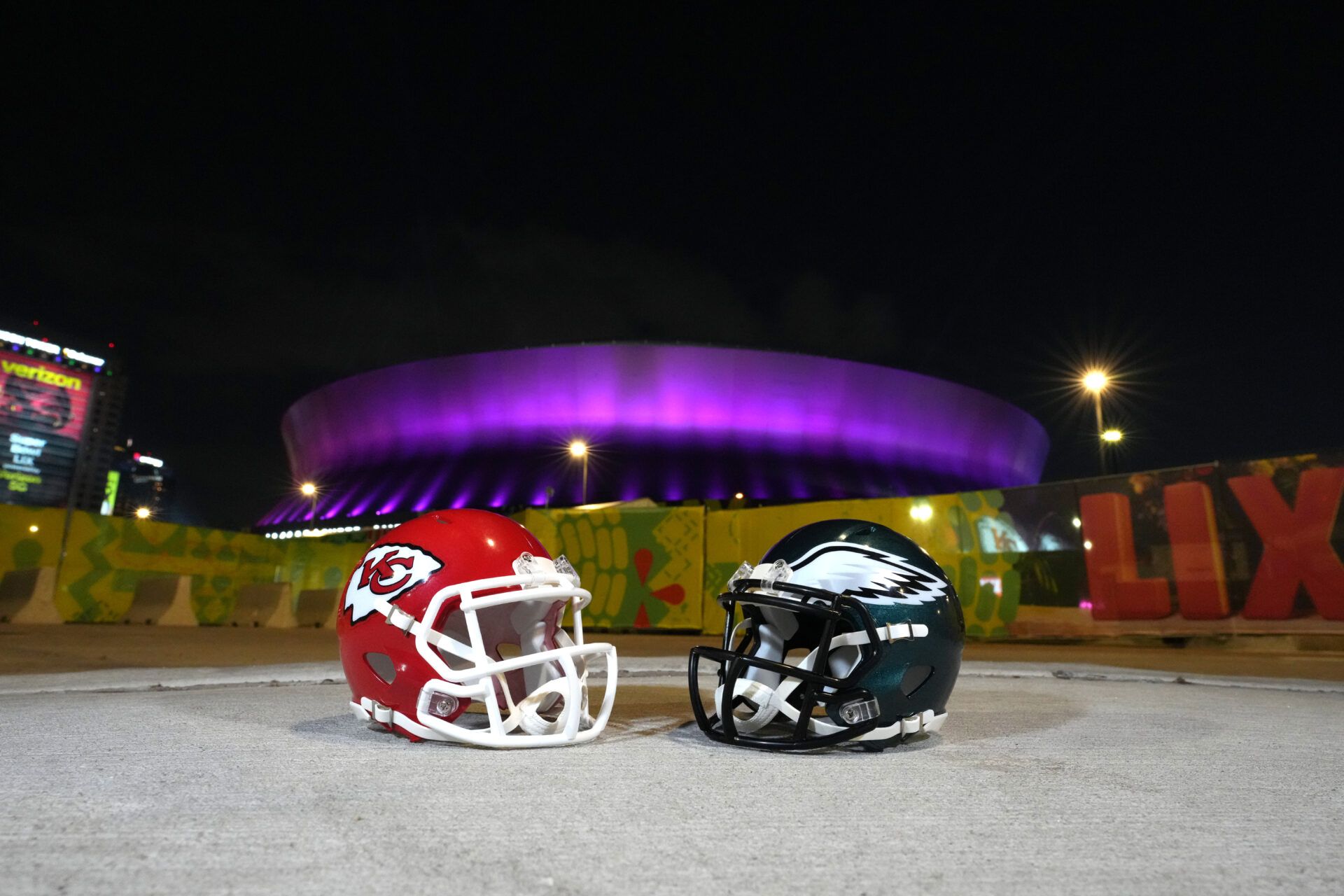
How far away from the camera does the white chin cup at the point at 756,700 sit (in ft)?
8.55

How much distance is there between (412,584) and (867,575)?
1477 millimetres

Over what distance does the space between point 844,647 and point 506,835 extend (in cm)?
148

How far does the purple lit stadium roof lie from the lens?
3112 cm

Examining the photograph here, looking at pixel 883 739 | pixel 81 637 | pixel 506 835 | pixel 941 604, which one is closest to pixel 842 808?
pixel 506 835

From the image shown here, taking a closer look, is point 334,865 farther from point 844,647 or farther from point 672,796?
point 844,647

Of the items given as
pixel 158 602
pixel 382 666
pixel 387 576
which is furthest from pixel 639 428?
pixel 387 576

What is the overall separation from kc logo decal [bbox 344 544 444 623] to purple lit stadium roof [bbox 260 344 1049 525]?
88.6 feet

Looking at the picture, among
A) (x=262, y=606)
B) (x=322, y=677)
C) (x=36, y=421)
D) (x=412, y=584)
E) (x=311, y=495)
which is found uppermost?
(x=36, y=421)

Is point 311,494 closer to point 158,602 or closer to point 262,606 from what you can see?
point 262,606

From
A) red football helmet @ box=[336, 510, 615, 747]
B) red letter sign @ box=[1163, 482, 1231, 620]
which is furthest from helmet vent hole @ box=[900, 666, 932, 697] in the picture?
red letter sign @ box=[1163, 482, 1231, 620]

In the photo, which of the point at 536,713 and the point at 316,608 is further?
the point at 316,608

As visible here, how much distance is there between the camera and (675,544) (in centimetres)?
1371

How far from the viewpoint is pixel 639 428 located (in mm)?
33062

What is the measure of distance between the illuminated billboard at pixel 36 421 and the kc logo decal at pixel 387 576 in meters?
61.4
